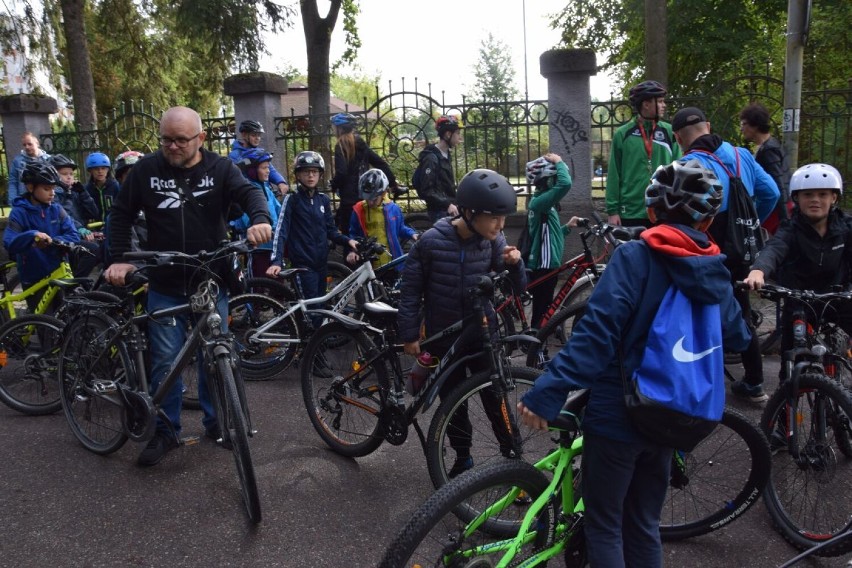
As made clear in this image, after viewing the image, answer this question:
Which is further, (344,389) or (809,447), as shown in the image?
(344,389)

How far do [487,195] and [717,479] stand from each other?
1.68 m

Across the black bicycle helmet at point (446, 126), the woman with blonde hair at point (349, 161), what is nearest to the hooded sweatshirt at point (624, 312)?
the black bicycle helmet at point (446, 126)

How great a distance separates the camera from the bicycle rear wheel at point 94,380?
4.83 metres

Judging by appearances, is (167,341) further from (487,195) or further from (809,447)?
(809,447)

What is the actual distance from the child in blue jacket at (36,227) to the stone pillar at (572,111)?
5426 millimetres

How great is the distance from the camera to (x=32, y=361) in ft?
18.7

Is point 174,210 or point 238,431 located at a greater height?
point 174,210

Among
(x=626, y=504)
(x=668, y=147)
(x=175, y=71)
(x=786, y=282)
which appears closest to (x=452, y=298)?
(x=626, y=504)

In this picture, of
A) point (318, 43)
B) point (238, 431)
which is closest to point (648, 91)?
point (238, 431)

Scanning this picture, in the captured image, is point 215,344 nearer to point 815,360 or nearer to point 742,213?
point 815,360

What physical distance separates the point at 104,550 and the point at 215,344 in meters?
1.11

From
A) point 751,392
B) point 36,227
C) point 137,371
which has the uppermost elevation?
point 36,227

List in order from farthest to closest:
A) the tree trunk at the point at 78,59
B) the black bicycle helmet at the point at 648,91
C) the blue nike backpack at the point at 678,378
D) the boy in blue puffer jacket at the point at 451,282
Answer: the tree trunk at the point at 78,59 < the black bicycle helmet at the point at 648,91 < the boy in blue puffer jacket at the point at 451,282 < the blue nike backpack at the point at 678,378

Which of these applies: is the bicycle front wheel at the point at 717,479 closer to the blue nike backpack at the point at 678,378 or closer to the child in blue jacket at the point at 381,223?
the blue nike backpack at the point at 678,378
